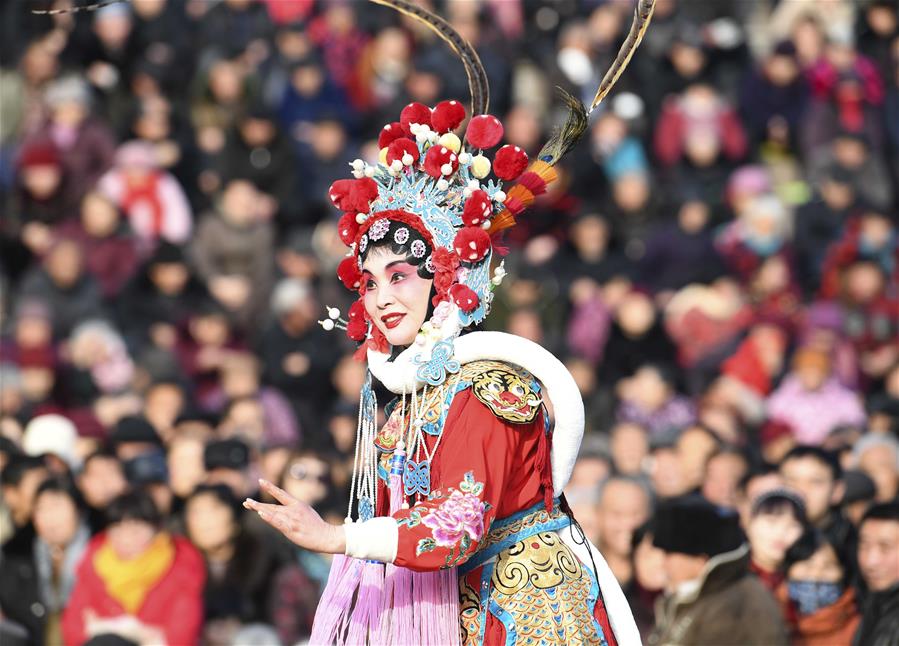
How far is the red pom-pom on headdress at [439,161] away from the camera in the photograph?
6.01 meters

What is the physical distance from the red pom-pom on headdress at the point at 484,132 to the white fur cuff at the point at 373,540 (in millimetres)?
1295

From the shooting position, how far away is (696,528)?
9086 mm

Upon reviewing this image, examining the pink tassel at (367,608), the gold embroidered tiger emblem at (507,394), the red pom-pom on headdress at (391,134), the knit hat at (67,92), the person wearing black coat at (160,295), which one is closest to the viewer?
the gold embroidered tiger emblem at (507,394)

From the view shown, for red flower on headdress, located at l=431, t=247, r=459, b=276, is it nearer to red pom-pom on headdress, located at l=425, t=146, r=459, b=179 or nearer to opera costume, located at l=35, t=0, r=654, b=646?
opera costume, located at l=35, t=0, r=654, b=646

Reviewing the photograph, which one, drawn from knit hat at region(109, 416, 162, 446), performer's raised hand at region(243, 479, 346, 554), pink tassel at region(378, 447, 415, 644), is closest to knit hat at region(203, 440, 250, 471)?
knit hat at region(109, 416, 162, 446)

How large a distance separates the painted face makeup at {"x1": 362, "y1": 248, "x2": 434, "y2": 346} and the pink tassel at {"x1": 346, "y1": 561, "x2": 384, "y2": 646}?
727mm

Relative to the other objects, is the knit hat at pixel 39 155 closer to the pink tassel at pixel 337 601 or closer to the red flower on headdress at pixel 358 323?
the red flower on headdress at pixel 358 323

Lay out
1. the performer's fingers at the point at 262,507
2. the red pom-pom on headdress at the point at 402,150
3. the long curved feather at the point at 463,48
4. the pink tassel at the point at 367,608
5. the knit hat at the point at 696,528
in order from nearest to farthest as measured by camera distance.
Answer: the performer's fingers at the point at 262,507
the pink tassel at the point at 367,608
the red pom-pom on headdress at the point at 402,150
the long curved feather at the point at 463,48
the knit hat at the point at 696,528

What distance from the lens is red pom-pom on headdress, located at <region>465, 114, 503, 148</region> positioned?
605cm

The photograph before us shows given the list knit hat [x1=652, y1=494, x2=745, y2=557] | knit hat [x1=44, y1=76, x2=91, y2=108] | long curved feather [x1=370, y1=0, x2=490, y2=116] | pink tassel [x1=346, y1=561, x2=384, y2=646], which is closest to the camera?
pink tassel [x1=346, y1=561, x2=384, y2=646]

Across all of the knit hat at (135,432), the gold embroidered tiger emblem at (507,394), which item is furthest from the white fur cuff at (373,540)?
the knit hat at (135,432)

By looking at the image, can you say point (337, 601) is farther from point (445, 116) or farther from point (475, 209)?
point (445, 116)

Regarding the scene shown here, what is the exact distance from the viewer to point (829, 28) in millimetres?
17984

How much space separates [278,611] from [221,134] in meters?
7.29
